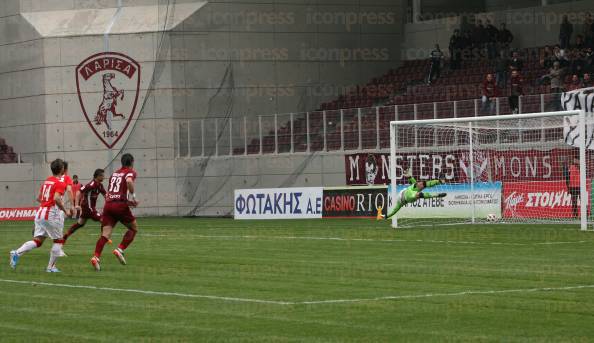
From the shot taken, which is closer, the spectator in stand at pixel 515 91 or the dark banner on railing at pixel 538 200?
the dark banner on railing at pixel 538 200

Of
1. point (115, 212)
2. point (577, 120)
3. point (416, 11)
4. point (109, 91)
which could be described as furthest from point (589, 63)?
point (115, 212)

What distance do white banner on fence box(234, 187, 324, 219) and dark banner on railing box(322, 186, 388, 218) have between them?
36cm

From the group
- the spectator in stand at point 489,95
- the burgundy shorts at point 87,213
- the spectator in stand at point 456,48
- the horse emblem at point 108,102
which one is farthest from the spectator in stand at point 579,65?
the burgundy shorts at point 87,213

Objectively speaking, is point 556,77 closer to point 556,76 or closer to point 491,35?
point 556,76

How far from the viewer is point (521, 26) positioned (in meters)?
48.8

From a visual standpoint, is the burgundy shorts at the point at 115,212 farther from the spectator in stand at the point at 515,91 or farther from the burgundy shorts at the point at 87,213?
the spectator in stand at the point at 515,91

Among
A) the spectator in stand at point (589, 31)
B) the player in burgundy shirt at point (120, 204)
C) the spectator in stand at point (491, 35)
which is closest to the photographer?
the player in burgundy shirt at point (120, 204)

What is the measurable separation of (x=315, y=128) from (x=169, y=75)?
24.1 feet

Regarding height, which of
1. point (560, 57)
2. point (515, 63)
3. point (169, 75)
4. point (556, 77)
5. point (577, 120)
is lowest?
point (577, 120)

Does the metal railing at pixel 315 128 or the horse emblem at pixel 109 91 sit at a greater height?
the horse emblem at pixel 109 91

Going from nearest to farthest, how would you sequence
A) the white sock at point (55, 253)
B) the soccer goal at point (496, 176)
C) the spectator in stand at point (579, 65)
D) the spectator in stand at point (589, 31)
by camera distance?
the white sock at point (55, 253)
the soccer goal at point (496, 176)
the spectator in stand at point (579, 65)
the spectator in stand at point (589, 31)

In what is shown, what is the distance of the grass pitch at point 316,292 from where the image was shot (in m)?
12.0

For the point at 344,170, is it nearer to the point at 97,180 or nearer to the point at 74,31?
the point at 74,31

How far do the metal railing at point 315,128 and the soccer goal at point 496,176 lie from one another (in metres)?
3.47
